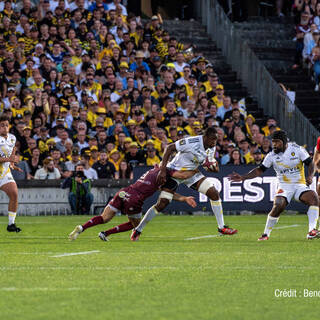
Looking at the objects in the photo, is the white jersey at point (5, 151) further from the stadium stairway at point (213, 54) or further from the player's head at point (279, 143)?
the stadium stairway at point (213, 54)

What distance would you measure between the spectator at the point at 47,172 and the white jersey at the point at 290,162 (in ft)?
31.4

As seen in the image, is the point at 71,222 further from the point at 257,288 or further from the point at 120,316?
the point at 120,316

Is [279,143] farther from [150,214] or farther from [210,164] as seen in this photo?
[150,214]

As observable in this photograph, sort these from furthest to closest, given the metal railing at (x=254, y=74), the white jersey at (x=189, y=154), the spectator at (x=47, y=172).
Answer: the metal railing at (x=254, y=74) < the spectator at (x=47, y=172) < the white jersey at (x=189, y=154)

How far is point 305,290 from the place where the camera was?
8.34 meters

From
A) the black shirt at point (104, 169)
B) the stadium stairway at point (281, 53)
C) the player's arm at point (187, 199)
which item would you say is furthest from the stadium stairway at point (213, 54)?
the player's arm at point (187, 199)

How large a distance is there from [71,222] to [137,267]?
10.3 metres

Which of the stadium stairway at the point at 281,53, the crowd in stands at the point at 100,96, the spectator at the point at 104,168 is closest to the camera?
the spectator at the point at 104,168

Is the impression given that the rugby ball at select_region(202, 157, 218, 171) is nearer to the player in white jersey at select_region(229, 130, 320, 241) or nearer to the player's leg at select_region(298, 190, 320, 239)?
the player in white jersey at select_region(229, 130, 320, 241)

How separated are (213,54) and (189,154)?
17.0 m

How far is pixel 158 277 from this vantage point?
944cm

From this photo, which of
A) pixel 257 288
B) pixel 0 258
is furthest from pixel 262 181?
pixel 257 288

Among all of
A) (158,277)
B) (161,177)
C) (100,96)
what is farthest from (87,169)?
(158,277)

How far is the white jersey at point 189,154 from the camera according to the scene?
51.7ft
